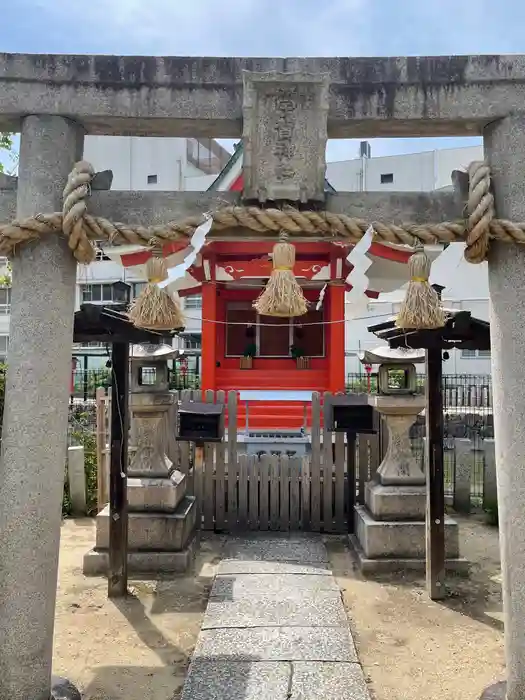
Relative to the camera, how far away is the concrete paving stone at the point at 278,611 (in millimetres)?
4129

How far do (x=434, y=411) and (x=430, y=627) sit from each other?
180cm

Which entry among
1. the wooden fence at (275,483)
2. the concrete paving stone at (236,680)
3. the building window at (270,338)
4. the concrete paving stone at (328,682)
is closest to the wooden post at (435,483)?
the concrete paving stone at (328,682)

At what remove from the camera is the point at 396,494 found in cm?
565

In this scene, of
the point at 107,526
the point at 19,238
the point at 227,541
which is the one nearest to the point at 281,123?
the point at 19,238

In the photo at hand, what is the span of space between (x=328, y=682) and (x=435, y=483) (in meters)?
2.21

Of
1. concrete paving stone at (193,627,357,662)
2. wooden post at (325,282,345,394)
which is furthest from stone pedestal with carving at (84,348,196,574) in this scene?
wooden post at (325,282,345,394)

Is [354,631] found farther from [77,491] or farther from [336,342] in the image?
[336,342]

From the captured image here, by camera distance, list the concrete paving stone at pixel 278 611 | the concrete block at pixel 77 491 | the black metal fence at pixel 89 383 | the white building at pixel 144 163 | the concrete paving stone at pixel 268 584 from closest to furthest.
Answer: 1. the concrete paving stone at pixel 278 611
2. the concrete paving stone at pixel 268 584
3. the concrete block at pixel 77 491
4. the black metal fence at pixel 89 383
5. the white building at pixel 144 163

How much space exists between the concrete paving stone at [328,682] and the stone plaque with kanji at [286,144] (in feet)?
9.03

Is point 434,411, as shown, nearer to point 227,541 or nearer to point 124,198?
point 227,541

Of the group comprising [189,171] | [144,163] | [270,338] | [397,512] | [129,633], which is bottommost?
[129,633]

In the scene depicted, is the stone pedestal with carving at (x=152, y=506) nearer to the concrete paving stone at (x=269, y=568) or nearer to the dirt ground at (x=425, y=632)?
the concrete paving stone at (x=269, y=568)

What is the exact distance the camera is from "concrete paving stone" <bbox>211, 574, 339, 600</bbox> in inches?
187

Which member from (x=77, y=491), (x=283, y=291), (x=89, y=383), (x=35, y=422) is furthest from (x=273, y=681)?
(x=89, y=383)
